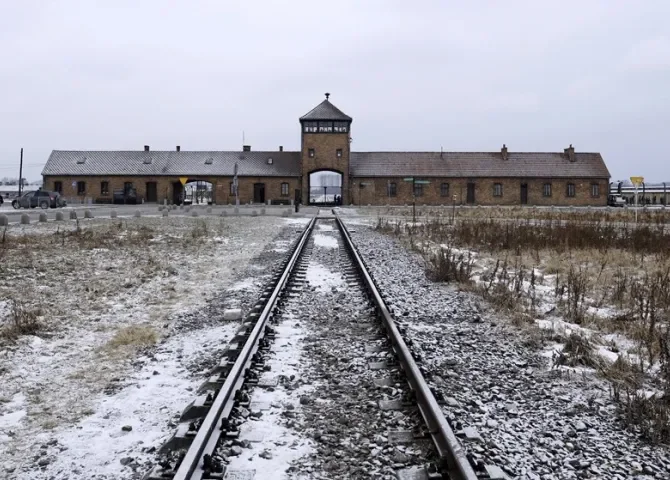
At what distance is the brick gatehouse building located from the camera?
5691 cm

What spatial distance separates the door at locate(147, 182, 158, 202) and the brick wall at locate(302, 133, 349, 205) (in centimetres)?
1581

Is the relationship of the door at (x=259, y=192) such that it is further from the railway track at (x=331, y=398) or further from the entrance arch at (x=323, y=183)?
the railway track at (x=331, y=398)

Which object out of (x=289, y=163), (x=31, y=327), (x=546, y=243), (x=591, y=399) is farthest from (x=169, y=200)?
(x=591, y=399)

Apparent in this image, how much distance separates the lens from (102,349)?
19.0 ft

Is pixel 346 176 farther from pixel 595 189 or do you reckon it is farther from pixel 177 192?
pixel 595 189

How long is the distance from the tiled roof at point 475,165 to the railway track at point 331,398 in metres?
51.2

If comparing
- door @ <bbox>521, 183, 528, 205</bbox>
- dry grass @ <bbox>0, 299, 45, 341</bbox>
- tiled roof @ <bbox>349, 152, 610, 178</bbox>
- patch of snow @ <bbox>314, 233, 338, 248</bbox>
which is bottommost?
dry grass @ <bbox>0, 299, 45, 341</bbox>

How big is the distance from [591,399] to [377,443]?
74.8 inches

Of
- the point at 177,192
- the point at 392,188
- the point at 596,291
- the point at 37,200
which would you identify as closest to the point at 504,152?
the point at 392,188

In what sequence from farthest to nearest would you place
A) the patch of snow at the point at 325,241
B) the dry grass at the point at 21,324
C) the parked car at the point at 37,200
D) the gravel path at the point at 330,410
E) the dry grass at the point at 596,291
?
the parked car at the point at 37,200
the patch of snow at the point at 325,241
the dry grass at the point at 21,324
the dry grass at the point at 596,291
the gravel path at the point at 330,410

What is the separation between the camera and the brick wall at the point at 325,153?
2191 inches

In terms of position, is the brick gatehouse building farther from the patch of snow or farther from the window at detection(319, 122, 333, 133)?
the patch of snow

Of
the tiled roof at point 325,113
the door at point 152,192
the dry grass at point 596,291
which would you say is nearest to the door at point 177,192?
the door at point 152,192

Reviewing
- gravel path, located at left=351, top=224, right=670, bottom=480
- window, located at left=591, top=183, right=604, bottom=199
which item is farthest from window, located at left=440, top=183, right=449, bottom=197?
gravel path, located at left=351, top=224, right=670, bottom=480
